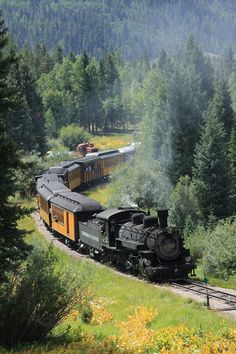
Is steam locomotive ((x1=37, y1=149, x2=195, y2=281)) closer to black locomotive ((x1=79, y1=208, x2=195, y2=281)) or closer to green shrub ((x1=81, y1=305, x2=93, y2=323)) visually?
black locomotive ((x1=79, y1=208, x2=195, y2=281))

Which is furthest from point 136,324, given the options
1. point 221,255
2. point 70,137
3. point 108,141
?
point 108,141

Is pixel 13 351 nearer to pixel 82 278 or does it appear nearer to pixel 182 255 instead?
pixel 82 278

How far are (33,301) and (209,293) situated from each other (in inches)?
413

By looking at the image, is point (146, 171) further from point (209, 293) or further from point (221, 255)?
point (209, 293)

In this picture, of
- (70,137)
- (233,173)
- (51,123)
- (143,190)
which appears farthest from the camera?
(51,123)

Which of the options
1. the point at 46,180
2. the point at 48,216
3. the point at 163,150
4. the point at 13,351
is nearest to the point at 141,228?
the point at 13,351

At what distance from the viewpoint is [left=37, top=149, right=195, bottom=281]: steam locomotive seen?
81.5 feet

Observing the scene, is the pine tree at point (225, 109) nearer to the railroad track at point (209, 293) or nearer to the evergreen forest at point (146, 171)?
the evergreen forest at point (146, 171)

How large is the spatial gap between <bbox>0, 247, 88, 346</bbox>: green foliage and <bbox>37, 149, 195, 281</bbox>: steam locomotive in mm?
9789

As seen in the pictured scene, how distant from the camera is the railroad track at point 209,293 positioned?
2069 cm

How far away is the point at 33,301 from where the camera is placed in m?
14.6

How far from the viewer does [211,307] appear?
20484 millimetres

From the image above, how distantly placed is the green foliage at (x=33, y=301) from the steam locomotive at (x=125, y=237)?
979 cm

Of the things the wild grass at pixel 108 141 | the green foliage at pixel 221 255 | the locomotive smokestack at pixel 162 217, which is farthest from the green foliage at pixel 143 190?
the wild grass at pixel 108 141
